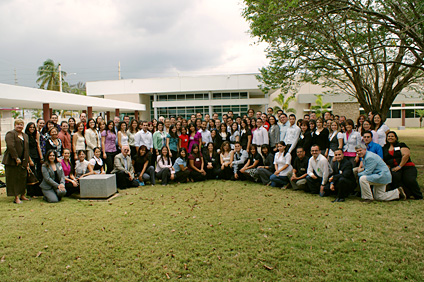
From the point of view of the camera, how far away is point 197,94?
118 ft

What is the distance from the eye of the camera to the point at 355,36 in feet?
38.0

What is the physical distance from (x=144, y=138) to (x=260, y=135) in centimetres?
348

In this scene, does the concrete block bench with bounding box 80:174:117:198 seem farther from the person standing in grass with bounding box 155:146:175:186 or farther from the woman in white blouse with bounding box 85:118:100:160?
the person standing in grass with bounding box 155:146:175:186

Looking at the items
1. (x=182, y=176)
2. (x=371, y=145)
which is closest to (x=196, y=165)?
(x=182, y=176)

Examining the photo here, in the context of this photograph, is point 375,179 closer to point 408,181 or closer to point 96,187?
point 408,181

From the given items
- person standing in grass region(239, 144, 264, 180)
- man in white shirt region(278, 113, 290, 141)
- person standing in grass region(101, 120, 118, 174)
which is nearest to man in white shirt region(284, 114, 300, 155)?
man in white shirt region(278, 113, 290, 141)

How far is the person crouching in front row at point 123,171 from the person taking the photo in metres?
7.54

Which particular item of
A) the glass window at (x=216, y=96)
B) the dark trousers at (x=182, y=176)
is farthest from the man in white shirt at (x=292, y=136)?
the glass window at (x=216, y=96)

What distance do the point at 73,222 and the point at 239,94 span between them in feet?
104

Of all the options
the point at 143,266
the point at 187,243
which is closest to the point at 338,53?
the point at 187,243

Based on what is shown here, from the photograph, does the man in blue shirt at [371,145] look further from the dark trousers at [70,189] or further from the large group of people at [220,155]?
the dark trousers at [70,189]

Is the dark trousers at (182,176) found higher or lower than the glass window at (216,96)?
lower

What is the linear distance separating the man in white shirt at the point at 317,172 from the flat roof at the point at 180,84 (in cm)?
2707

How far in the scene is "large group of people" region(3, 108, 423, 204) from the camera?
19.6 feet
